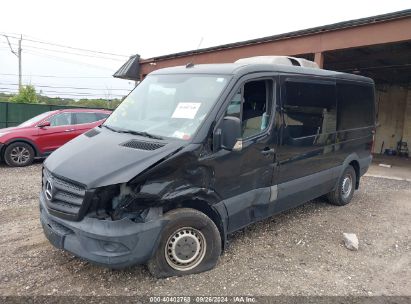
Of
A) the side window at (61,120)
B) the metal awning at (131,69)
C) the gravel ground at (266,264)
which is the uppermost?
the metal awning at (131,69)

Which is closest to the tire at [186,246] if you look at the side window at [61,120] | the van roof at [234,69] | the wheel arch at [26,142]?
the van roof at [234,69]

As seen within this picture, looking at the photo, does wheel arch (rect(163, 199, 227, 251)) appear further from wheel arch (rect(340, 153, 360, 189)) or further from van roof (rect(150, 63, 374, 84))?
wheel arch (rect(340, 153, 360, 189))

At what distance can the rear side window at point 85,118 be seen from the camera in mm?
10314

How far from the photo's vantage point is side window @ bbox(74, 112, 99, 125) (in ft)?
33.9

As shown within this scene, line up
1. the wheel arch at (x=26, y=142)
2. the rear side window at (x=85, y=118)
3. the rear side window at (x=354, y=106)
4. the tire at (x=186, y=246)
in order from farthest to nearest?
the rear side window at (x=85, y=118), the wheel arch at (x=26, y=142), the rear side window at (x=354, y=106), the tire at (x=186, y=246)

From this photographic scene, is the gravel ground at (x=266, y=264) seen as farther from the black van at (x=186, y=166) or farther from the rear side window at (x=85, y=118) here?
the rear side window at (x=85, y=118)

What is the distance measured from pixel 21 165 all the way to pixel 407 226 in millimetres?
9046

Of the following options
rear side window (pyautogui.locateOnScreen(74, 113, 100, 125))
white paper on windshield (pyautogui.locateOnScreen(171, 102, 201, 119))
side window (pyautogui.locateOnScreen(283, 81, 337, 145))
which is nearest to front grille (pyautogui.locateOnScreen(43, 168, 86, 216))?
white paper on windshield (pyautogui.locateOnScreen(171, 102, 201, 119))

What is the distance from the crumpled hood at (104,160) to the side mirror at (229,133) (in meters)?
0.39

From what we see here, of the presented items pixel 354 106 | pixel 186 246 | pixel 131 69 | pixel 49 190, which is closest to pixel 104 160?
pixel 49 190

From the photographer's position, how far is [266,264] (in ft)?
12.7

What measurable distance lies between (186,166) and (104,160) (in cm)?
76

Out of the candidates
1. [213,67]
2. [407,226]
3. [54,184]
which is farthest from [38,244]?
[407,226]

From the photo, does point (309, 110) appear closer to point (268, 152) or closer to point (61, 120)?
point (268, 152)
